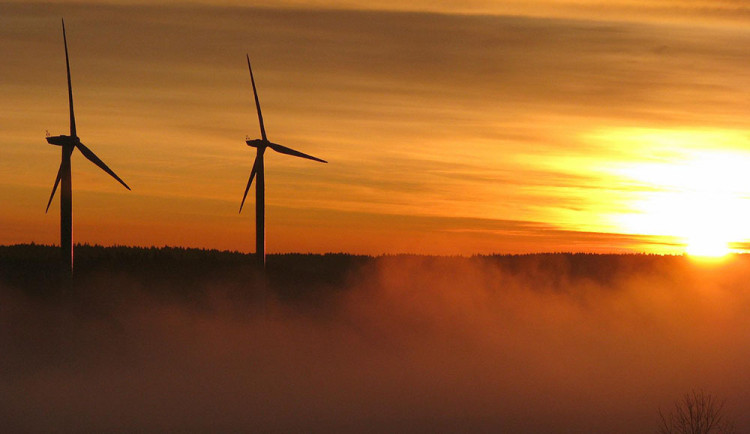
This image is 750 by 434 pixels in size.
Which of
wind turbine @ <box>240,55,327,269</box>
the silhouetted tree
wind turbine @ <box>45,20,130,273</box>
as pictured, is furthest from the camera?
wind turbine @ <box>240,55,327,269</box>

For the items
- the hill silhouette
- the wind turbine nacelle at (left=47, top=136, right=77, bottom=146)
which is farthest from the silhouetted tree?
the wind turbine nacelle at (left=47, top=136, right=77, bottom=146)

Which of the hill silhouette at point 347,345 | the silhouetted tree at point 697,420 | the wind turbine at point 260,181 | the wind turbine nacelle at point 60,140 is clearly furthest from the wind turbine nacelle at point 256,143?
the silhouetted tree at point 697,420

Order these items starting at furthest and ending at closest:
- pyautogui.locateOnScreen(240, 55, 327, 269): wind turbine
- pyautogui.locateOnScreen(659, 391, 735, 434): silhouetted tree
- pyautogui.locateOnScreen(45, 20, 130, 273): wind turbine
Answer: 1. pyautogui.locateOnScreen(240, 55, 327, 269): wind turbine
2. pyautogui.locateOnScreen(45, 20, 130, 273): wind turbine
3. pyautogui.locateOnScreen(659, 391, 735, 434): silhouetted tree

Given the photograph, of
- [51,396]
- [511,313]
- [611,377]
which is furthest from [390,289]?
[51,396]

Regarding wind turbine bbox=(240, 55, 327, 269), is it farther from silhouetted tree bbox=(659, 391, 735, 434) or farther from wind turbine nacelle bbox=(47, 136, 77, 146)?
silhouetted tree bbox=(659, 391, 735, 434)

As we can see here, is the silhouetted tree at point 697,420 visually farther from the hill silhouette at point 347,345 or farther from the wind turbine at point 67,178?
the wind turbine at point 67,178

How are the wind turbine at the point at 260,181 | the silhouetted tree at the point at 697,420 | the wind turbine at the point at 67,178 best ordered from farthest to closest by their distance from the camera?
the wind turbine at the point at 260,181, the wind turbine at the point at 67,178, the silhouetted tree at the point at 697,420

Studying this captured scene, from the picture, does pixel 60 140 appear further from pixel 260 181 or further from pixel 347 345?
pixel 347 345

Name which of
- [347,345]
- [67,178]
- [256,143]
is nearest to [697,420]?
[67,178]
